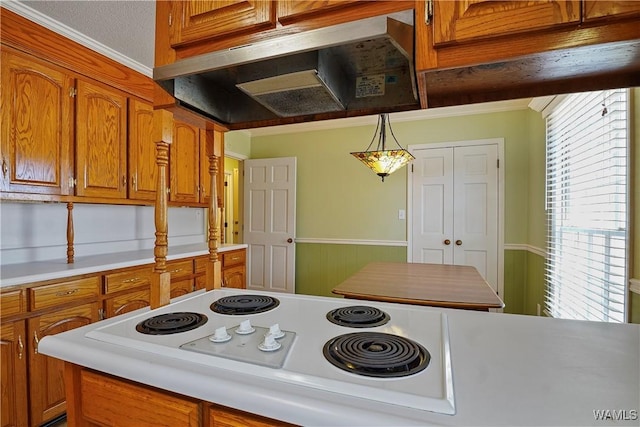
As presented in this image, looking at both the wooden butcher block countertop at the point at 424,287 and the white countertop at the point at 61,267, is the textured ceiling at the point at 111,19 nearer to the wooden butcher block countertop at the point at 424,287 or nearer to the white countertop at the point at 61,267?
the white countertop at the point at 61,267

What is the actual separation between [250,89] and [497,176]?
330cm

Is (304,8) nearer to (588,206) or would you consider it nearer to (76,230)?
(588,206)

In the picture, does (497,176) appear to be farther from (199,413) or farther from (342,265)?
(199,413)

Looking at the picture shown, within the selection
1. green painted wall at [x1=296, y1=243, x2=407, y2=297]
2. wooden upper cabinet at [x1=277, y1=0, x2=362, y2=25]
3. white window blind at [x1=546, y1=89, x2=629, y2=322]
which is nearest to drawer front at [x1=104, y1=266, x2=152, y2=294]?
wooden upper cabinet at [x1=277, y1=0, x2=362, y2=25]

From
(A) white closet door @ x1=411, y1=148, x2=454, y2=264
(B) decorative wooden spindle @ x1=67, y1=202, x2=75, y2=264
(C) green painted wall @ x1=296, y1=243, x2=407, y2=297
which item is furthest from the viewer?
(C) green painted wall @ x1=296, y1=243, x2=407, y2=297

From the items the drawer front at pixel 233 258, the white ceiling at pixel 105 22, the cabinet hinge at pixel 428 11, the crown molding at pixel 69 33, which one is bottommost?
the drawer front at pixel 233 258

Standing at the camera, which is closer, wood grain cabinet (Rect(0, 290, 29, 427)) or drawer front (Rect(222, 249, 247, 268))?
wood grain cabinet (Rect(0, 290, 29, 427))

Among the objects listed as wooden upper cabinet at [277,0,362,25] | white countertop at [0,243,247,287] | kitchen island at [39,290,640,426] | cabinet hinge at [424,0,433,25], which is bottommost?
white countertop at [0,243,247,287]

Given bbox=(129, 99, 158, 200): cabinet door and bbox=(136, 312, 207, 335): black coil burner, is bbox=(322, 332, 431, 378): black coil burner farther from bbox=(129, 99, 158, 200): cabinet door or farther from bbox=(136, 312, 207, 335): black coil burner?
bbox=(129, 99, 158, 200): cabinet door

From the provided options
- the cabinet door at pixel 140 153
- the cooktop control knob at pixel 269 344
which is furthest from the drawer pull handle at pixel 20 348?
the cooktop control knob at pixel 269 344

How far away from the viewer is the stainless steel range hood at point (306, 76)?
2.39 feet

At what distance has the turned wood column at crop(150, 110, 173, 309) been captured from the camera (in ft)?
3.45

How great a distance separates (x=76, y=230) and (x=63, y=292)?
2.72 ft

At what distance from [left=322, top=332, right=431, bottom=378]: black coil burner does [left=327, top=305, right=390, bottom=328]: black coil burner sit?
0.33ft
